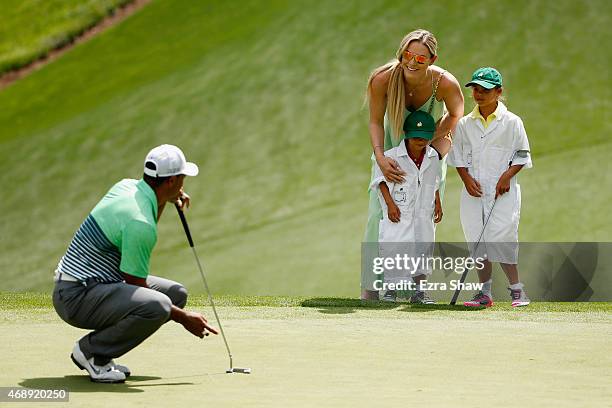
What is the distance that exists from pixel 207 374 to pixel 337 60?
15.7m

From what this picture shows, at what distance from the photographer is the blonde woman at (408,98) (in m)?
8.03

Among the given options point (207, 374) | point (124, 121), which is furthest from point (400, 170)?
point (124, 121)

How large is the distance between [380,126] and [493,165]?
804mm

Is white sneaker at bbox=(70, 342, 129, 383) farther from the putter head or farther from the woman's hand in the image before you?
the woman's hand

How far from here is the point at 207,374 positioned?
5.45 meters

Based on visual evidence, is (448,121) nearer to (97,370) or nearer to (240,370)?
(240,370)

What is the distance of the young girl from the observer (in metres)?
8.14

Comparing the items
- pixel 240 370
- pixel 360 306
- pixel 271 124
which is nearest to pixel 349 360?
pixel 240 370

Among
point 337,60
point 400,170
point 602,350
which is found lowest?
point 602,350

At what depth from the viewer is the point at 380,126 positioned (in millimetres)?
8172

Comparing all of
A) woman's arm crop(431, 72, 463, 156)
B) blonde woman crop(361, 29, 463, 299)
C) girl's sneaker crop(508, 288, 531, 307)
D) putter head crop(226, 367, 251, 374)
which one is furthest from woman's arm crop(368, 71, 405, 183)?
putter head crop(226, 367, 251, 374)

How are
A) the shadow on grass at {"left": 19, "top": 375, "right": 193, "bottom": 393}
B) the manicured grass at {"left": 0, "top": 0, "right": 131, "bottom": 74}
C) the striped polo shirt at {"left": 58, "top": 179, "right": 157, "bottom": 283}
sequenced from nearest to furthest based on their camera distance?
the shadow on grass at {"left": 19, "top": 375, "right": 193, "bottom": 393} < the striped polo shirt at {"left": 58, "top": 179, "right": 157, "bottom": 283} < the manicured grass at {"left": 0, "top": 0, "right": 131, "bottom": 74}

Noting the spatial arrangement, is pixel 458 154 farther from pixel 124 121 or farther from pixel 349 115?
pixel 124 121

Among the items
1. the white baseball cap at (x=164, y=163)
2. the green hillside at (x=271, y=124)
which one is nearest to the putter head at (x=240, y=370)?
the white baseball cap at (x=164, y=163)
